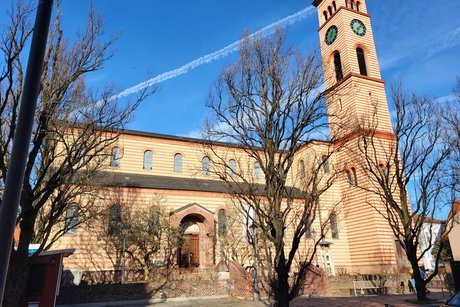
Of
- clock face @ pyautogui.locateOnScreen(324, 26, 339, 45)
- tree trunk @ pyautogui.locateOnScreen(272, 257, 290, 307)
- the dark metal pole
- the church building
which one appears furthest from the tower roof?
the dark metal pole

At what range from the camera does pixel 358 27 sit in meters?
37.1

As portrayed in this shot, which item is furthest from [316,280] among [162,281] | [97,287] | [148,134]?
[148,134]

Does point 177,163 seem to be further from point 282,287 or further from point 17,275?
point 282,287

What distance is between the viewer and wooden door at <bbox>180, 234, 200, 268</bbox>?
27505mm

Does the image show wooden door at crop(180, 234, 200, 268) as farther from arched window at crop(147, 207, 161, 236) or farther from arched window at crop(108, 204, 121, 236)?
arched window at crop(108, 204, 121, 236)

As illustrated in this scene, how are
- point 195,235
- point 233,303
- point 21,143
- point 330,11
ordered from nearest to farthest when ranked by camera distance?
point 21,143
point 233,303
point 195,235
point 330,11

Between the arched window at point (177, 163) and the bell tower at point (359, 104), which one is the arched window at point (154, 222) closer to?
the arched window at point (177, 163)

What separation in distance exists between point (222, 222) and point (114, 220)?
9430 mm

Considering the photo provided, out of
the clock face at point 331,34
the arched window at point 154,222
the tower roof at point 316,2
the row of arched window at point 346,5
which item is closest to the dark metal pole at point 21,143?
the arched window at point 154,222

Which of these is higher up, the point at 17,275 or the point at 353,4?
the point at 353,4

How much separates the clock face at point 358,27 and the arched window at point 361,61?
182 cm

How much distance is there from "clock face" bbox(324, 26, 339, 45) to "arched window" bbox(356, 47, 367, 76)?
300cm

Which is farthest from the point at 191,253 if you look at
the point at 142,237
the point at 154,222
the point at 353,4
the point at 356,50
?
the point at 353,4

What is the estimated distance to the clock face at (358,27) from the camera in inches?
1446
